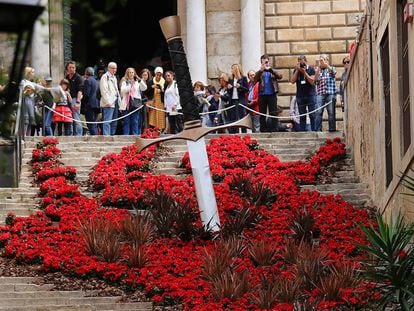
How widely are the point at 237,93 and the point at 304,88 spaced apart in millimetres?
1411

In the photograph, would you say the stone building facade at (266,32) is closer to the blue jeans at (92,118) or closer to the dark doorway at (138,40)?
the dark doorway at (138,40)

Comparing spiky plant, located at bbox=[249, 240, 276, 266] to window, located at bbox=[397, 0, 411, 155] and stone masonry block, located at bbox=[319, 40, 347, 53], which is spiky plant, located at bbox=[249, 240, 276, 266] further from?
stone masonry block, located at bbox=[319, 40, 347, 53]

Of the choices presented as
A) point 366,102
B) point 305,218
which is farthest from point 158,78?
point 305,218

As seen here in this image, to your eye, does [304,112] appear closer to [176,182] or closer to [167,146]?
[167,146]

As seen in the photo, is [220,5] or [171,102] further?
[220,5]

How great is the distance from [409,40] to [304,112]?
11.6 m

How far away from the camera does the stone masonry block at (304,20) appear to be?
107ft

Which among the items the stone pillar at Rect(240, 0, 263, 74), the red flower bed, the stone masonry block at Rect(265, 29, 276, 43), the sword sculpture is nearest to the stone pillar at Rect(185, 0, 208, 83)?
the stone pillar at Rect(240, 0, 263, 74)

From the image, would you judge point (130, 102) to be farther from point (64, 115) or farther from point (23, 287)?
point (23, 287)

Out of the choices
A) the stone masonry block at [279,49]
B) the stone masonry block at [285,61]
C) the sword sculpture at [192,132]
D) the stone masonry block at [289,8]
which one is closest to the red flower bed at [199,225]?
the sword sculpture at [192,132]

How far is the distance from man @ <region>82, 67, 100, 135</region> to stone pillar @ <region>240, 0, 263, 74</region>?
5.50m

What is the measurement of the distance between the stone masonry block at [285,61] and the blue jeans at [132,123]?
6325 mm

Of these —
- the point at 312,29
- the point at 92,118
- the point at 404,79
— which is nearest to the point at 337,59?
the point at 312,29

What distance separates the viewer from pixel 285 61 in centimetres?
3244
